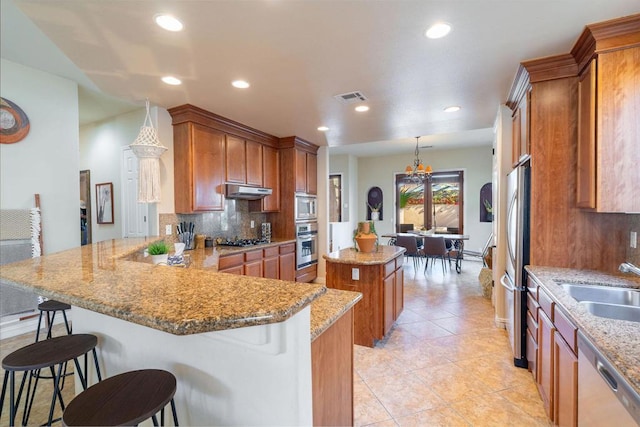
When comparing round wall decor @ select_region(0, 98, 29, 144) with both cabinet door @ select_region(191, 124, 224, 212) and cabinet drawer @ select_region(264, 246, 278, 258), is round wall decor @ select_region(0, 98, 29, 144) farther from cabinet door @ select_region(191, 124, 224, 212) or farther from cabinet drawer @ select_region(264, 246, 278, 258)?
cabinet drawer @ select_region(264, 246, 278, 258)

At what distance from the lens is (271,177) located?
4848mm

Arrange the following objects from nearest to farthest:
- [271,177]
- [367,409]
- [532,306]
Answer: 1. [367,409]
2. [532,306]
3. [271,177]

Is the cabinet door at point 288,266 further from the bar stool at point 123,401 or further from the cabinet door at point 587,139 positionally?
the cabinet door at point 587,139

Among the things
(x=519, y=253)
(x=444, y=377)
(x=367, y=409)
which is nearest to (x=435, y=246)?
(x=519, y=253)

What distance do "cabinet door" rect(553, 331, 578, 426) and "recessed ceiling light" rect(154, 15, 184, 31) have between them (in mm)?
2797

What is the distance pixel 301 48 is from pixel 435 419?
2649mm

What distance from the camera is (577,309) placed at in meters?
1.45

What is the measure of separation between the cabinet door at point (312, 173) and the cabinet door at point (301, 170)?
10 centimetres

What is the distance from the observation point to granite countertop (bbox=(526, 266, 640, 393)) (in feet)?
3.26

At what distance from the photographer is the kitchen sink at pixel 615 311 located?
61.6 inches

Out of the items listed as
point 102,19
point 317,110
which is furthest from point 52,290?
point 317,110

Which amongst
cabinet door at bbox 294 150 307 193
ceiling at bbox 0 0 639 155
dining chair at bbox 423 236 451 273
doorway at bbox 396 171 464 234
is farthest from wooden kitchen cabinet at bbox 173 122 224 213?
doorway at bbox 396 171 464 234

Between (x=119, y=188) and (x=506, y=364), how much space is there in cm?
502

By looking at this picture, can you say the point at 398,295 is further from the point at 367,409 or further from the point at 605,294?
the point at 605,294
